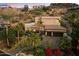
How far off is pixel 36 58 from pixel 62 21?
32 centimetres

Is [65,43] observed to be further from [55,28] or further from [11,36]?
[11,36]

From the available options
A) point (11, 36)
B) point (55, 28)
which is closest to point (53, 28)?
point (55, 28)

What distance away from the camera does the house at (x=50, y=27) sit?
1994 millimetres

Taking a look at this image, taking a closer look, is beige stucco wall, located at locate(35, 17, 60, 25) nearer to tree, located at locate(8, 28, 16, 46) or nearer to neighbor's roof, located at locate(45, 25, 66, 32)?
neighbor's roof, located at locate(45, 25, 66, 32)

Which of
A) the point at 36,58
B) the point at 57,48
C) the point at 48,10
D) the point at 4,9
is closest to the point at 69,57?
the point at 57,48

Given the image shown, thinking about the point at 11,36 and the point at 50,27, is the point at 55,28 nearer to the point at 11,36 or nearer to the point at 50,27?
the point at 50,27

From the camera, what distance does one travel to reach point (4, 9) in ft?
6.54

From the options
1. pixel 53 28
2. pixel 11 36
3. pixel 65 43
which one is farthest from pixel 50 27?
pixel 11 36

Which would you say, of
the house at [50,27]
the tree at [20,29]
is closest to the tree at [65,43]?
the house at [50,27]

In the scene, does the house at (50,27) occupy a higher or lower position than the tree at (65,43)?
higher

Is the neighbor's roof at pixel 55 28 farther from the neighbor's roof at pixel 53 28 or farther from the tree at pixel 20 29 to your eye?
the tree at pixel 20 29

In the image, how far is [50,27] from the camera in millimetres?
1996

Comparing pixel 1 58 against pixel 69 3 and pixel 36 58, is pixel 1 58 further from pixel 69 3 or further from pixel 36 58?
pixel 69 3

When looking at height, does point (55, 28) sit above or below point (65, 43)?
above
